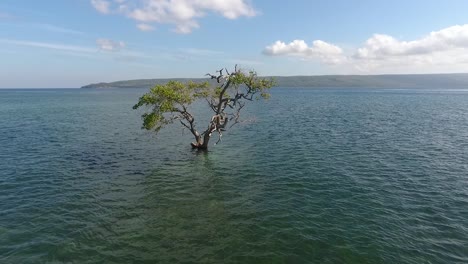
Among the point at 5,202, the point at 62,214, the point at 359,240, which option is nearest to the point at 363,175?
the point at 359,240

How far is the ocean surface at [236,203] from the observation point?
72.5 feet

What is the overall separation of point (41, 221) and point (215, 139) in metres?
37.8

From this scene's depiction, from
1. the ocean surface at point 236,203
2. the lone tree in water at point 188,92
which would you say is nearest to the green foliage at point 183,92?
the lone tree in water at point 188,92

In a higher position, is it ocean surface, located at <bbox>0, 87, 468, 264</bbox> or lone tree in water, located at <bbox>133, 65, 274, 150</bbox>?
lone tree in water, located at <bbox>133, 65, 274, 150</bbox>

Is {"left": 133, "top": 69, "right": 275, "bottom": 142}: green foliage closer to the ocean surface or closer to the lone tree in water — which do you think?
the lone tree in water

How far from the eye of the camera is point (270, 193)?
1282 inches

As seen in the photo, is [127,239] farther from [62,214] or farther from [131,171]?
[131,171]

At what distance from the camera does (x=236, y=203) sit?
30234 mm

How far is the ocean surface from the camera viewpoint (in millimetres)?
22094

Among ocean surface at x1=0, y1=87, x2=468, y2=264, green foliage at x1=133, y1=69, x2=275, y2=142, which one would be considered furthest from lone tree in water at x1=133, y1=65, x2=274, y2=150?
ocean surface at x1=0, y1=87, x2=468, y2=264

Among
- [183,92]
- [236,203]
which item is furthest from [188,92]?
[236,203]

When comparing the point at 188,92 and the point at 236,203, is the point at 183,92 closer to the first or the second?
the point at 188,92

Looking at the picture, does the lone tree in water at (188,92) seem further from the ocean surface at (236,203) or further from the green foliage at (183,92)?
the ocean surface at (236,203)

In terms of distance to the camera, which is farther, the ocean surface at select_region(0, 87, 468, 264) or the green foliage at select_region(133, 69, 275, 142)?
the green foliage at select_region(133, 69, 275, 142)
